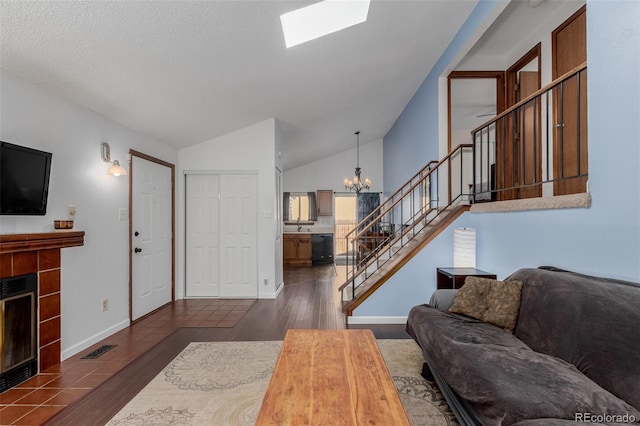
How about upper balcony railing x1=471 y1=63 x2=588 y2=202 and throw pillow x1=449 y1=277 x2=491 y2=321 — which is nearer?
throw pillow x1=449 y1=277 x2=491 y2=321

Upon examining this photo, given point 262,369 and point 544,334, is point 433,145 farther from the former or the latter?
point 262,369

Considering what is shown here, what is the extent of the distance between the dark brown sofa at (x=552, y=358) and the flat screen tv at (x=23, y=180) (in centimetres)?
316

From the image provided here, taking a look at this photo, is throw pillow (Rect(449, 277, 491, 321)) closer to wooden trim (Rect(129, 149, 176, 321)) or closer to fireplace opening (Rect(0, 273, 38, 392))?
fireplace opening (Rect(0, 273, 38, 392))

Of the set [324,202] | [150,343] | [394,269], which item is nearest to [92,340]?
[150,343]

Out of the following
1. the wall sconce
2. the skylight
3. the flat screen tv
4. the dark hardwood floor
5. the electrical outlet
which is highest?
the skylight

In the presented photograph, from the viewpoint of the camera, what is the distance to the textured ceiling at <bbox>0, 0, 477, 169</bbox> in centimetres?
201

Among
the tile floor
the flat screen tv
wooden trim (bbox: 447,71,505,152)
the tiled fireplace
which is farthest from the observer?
wooden trim (bbox: 447,71,505,152)

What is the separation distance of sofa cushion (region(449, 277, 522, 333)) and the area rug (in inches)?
25.4

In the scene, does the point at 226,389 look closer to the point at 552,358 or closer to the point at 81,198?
the point at 552,358

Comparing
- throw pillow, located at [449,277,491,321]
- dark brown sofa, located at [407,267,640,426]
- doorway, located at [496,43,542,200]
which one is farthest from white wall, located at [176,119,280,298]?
doorway, located at [496,43,542,200]

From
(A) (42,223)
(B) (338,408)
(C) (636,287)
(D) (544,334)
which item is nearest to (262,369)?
(B) (338,408)

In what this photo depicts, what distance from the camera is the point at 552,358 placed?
167 cm

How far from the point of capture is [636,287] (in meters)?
1.55

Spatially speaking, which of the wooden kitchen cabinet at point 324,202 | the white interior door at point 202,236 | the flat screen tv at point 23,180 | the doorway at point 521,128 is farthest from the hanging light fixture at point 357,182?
the flat screen tv at point 23,180
